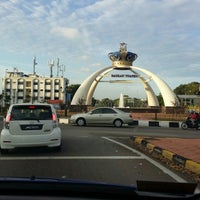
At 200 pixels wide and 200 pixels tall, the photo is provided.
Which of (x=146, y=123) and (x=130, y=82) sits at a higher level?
(x=130, y=82)

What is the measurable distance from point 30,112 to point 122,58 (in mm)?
68723

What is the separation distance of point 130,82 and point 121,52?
6.37 meters

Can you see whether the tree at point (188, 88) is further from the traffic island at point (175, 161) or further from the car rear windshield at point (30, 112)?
the car rear windshield at point (30, 112)

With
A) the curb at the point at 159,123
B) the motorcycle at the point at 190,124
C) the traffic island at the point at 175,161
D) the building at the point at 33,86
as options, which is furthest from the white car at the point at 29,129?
the building at the point at 33,86

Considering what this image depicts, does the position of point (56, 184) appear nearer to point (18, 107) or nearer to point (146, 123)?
point (18, 107)

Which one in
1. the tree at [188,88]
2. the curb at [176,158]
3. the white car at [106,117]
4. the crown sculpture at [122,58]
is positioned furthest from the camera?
the tree at [188,88]

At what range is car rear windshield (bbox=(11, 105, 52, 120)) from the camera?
11797mm

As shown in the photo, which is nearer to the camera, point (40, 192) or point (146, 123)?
point (40, 192)

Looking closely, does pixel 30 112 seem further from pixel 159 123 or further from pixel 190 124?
pixel 159 123

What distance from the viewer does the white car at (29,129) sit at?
456 inches

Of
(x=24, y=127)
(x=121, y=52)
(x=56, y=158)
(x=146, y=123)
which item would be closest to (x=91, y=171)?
(x=56, y=158)

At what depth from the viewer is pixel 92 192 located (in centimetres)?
288

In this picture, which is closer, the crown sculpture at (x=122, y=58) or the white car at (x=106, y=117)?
the white car at (x=106, y=117)

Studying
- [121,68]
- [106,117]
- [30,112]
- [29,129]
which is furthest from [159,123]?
[121,68]
